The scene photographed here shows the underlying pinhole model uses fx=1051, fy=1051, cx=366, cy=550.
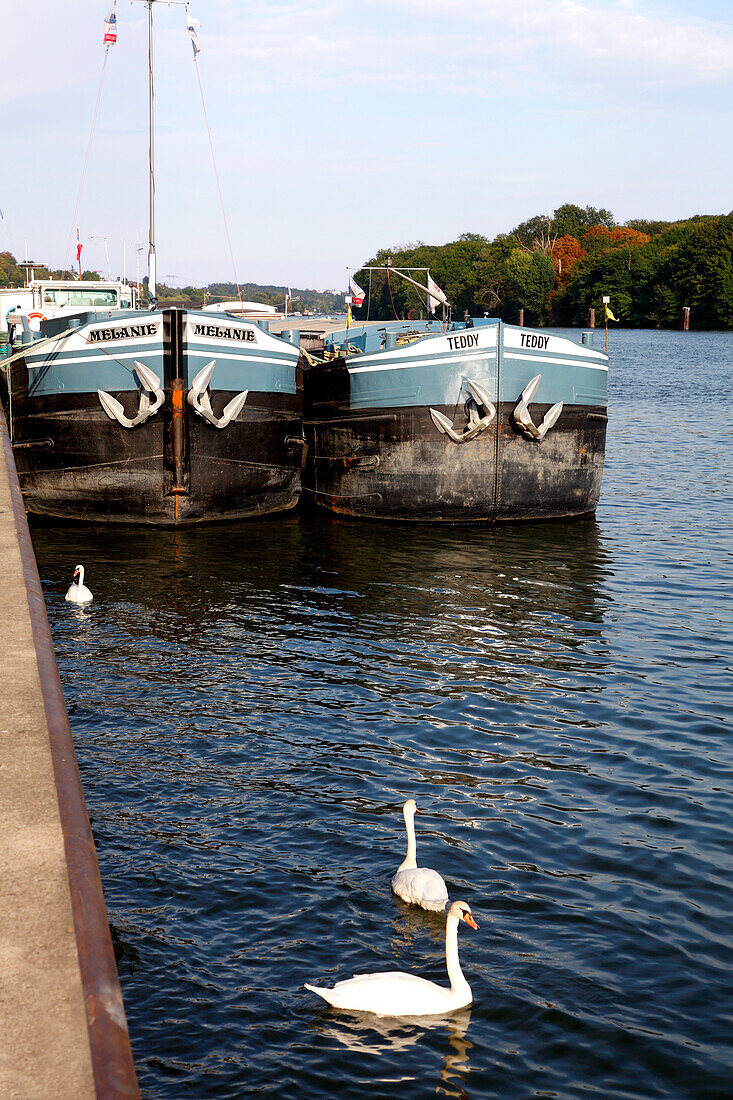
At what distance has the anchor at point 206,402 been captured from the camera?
1786 centimetres

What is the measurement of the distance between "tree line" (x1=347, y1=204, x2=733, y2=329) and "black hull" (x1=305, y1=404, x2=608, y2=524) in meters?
101

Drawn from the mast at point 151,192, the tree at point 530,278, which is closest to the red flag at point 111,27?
the mast at point 151,192

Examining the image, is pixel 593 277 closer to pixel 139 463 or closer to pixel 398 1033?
pixel 139 463

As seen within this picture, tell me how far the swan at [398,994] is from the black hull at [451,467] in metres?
13.8

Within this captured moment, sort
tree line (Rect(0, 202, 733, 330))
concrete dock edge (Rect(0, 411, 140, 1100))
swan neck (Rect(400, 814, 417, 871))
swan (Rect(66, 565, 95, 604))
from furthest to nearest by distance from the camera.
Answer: tree line (Rect(0, 202, 733, 330)), swan (Rect(66, 565, 95, 604)), swan neck (Rect(400, 814, 417, 871)), concrete dock edge (Rect(0, 411, 140, 1100))

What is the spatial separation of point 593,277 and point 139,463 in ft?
446

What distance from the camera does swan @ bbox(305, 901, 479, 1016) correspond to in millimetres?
5812

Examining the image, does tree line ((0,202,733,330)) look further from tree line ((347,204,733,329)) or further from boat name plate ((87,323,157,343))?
boat name plate ((87,323,157,343))

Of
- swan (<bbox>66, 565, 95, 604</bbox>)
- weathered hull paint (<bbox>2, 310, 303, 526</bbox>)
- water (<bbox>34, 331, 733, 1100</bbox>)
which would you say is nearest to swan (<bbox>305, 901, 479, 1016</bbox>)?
water (<bbox>34, 331, 733, 1100</bbox>)

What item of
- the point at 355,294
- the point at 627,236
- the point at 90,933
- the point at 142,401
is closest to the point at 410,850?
the point at 90,933

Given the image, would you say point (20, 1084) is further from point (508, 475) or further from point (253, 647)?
point (508, 475)

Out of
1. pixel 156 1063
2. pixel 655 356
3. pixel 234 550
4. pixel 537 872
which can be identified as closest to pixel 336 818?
pixel 537 872

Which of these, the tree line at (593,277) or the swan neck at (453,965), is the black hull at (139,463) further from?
the tree line at (593,277)

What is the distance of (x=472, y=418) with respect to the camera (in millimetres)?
18750
